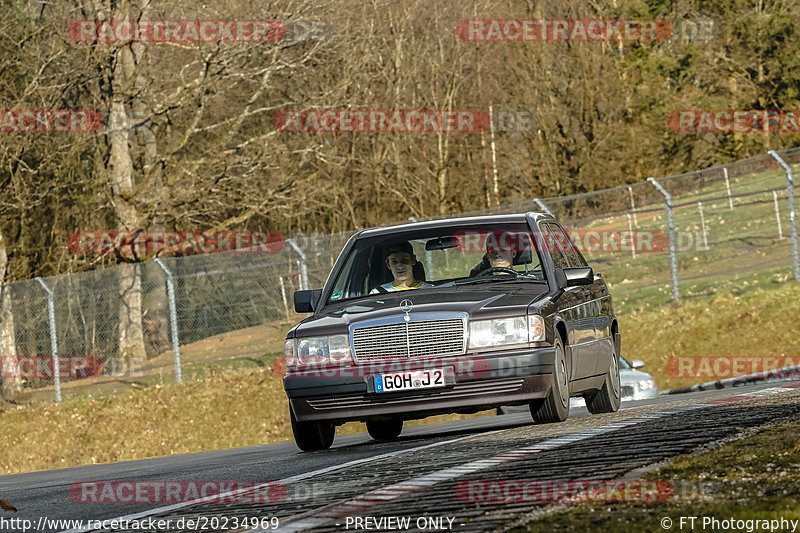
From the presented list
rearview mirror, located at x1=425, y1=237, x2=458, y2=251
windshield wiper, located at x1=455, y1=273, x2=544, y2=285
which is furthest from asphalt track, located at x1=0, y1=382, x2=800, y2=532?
rearview mirror, located at x1=425, y1=237, x2=458, y2=251

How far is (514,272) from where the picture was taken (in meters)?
10.3

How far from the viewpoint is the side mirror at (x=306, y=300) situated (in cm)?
1041

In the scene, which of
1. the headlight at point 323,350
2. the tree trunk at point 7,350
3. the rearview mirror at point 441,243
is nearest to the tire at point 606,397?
the rearview mirror at point 441,243

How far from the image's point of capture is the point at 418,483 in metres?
6.15

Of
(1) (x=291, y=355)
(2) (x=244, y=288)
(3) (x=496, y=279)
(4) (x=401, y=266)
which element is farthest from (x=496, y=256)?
(2) (x=244, y=288)

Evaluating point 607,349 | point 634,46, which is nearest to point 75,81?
point 607,349

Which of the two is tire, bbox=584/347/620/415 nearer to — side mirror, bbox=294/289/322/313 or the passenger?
the passenger

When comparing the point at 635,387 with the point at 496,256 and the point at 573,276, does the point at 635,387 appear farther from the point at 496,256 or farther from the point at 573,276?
the point at 573,276

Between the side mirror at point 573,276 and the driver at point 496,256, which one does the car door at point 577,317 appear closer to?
the side mirror at point 573,276

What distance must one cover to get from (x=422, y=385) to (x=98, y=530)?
3716mm

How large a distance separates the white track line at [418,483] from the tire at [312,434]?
2.45m

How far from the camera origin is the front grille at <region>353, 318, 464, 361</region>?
362 inches

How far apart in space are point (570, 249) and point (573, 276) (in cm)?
170

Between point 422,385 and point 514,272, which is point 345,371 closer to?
point 422,385
